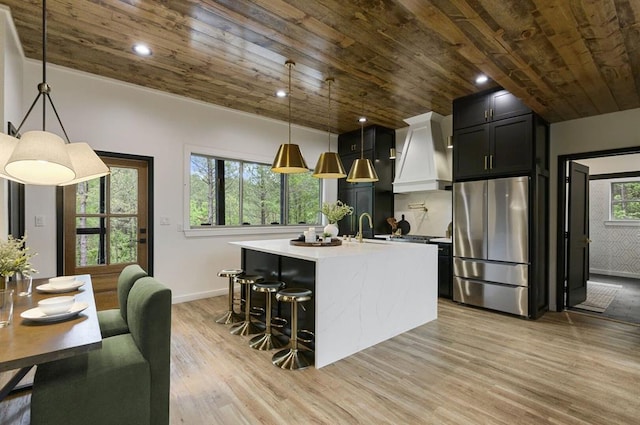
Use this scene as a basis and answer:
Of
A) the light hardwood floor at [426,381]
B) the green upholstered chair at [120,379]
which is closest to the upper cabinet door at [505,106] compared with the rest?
the light hardwood floor at [426,381]

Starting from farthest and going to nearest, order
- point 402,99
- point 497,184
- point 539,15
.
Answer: point 402,99, point 497,184, point 539,15

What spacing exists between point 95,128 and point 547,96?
17.4ft

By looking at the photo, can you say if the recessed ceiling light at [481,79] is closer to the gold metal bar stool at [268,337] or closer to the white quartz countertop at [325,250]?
the white quartz countertop at [325,250]

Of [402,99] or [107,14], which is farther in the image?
[402,99]

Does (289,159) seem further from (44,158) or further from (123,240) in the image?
(123,240)

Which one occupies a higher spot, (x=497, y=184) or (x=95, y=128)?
(x=95, y=128)

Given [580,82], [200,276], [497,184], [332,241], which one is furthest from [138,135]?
[580,82]

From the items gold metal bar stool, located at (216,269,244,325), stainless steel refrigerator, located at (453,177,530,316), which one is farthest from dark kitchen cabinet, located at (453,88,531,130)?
gold metal bar stool, located at (216,269,244,325)

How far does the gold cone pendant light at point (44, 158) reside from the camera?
1.42 m

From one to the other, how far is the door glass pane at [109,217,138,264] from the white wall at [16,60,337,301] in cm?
27

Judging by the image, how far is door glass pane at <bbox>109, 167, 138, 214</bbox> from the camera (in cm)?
411

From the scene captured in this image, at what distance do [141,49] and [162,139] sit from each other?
143cm

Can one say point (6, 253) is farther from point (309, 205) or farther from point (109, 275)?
point (309, 205)

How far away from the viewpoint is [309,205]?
6.30m
